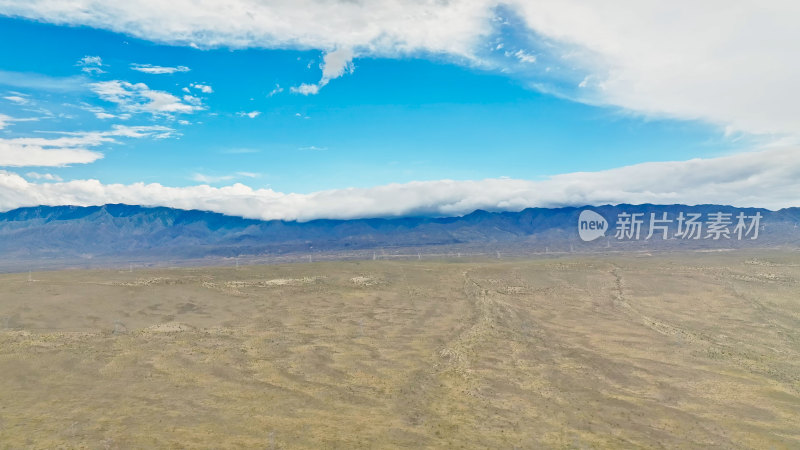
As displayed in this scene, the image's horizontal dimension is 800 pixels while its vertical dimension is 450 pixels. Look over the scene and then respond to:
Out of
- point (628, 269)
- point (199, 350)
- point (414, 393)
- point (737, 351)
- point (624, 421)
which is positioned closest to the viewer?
point (624, 421)

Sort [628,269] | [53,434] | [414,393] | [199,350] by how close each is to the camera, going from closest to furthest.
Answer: [53,434] < [414,393] < [199,350] < [628,269]

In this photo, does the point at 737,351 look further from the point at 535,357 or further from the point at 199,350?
the point at 199,350

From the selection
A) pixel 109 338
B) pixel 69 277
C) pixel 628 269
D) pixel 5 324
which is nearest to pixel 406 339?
pixel 109 338

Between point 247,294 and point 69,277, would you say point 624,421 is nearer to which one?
point 247,294

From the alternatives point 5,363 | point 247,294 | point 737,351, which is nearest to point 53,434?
point 5,363

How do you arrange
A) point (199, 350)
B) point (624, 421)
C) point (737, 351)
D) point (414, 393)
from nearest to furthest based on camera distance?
point (624, 421)
point (414, 393)
point (199, 350)
point (737, 351)

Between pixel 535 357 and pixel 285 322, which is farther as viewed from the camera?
pixel 285 322
